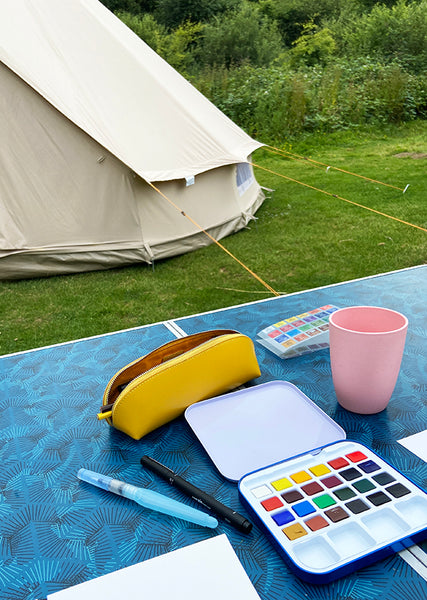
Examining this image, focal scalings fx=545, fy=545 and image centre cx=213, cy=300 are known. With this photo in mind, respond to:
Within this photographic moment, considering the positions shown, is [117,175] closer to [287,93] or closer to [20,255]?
[20,255]

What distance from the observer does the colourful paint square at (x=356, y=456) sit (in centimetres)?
71

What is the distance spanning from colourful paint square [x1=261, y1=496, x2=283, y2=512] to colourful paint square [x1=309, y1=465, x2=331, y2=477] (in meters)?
0.06

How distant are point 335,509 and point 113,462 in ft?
1.04

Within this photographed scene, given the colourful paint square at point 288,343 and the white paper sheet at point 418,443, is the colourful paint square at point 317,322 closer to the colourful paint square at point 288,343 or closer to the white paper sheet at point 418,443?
the colourful paint square at point 288,343

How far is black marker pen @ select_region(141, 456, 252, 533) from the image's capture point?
0.64 m

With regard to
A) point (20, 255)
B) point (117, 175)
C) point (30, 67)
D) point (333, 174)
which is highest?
point (30, 67)

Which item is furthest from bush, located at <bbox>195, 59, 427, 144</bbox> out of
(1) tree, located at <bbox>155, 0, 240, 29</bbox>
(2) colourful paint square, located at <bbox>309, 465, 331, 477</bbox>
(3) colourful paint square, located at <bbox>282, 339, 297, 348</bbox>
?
(1) tree, located at <bbox>155, 0, 240, 29</bbox>

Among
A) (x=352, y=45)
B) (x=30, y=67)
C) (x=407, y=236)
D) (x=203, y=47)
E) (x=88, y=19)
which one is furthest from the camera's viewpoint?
(x=203, y=47)

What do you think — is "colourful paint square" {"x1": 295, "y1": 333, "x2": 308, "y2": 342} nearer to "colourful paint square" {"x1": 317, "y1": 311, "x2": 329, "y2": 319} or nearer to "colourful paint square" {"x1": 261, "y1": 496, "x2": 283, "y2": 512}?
"colourful paint square" {"x1": 317, "y1": 311, "x2": 329, "y2": 319}

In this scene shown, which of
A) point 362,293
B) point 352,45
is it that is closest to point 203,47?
point 352,45

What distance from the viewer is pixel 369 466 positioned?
2.28 feet

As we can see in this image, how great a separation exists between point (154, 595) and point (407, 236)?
3.82 meters

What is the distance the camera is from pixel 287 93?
7.10 metres

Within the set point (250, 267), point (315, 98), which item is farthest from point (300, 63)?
point (250, 267)
